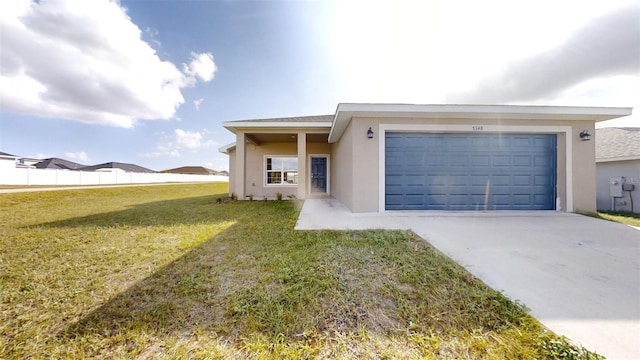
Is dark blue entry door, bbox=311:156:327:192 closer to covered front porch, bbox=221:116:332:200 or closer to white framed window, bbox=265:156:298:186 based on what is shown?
covered front porch, bbox=221:116:332:200

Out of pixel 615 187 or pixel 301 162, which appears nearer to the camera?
pixel 615 187

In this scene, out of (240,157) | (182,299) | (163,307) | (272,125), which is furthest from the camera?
(240,157)

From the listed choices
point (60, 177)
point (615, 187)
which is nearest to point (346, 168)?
point (615, 187)

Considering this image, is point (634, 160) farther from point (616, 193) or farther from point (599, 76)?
point (599, 76)

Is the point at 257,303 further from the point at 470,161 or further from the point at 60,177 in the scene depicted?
the point at 60,177

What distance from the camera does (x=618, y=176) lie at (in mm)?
7852

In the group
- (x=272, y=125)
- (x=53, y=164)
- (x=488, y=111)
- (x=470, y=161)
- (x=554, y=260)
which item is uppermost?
(x=53, y=164)

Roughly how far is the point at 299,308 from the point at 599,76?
13.4 m

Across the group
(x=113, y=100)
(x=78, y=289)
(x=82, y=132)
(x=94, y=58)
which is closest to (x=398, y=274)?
(x=78, y=289)

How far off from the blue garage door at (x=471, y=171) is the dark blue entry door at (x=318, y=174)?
20.6ft

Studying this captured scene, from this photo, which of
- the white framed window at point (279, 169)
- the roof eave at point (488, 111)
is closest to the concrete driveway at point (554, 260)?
the roof eave at point (488, 111)

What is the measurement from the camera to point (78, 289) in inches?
100

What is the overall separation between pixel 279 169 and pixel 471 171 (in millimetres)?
8678

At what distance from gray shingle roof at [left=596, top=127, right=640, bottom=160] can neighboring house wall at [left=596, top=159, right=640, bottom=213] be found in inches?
11.7
